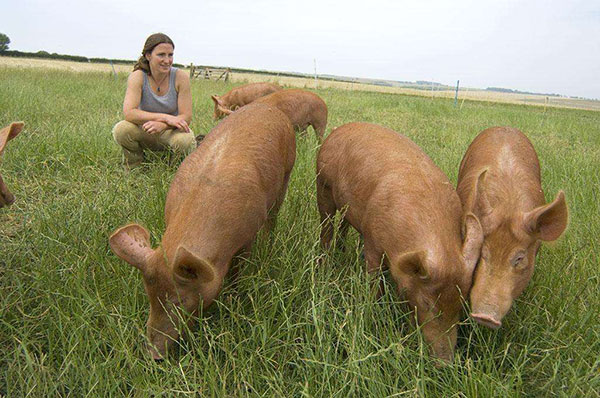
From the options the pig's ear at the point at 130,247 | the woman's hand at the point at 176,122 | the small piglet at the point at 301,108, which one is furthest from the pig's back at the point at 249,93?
the pig's ear at the point at 130,247

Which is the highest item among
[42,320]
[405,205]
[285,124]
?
[285,124]

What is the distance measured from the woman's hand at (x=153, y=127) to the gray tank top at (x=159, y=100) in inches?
17.0

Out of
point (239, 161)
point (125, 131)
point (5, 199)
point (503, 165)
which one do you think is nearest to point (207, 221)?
point (239, 161)

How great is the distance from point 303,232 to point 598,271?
194cm

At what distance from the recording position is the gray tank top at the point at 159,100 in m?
5.09

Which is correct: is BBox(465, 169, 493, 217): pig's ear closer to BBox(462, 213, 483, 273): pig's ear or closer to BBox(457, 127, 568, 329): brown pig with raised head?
BBox(457, 127, 568, 329): brown pig with raised head

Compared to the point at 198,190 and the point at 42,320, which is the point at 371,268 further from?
the point at 42,320

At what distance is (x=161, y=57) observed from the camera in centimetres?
473

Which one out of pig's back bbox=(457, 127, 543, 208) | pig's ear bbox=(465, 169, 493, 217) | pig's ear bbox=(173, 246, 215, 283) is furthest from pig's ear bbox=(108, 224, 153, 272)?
pig's back bbox=(457, 127, 543, 208)

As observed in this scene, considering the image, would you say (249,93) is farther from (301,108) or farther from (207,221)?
(207,221)

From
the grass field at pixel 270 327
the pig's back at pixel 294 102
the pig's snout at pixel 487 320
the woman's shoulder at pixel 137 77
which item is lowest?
the grass field at pixel 270 327

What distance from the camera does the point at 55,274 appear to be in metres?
2.69

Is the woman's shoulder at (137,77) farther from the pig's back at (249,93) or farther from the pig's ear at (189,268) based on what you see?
the pig's back at (249,93)

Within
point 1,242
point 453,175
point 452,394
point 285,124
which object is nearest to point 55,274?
point 1,242
